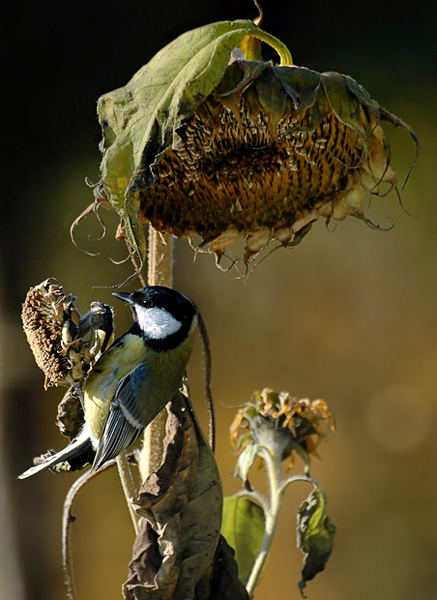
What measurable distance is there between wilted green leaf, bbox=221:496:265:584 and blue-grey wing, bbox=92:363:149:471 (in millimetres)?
237

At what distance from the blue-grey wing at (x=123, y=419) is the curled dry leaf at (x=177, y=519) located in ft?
0.10

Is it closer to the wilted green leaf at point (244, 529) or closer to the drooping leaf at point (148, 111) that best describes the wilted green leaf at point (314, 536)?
the wilted green leaf at point (244, 529)

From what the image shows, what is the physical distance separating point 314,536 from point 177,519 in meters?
0.23

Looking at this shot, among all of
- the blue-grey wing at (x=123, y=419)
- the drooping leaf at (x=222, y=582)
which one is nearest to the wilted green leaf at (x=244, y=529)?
the drooping leaf at (x=222, y=582)

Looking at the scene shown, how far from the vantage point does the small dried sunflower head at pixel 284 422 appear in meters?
0.92

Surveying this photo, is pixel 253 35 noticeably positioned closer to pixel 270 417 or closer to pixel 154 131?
pixel 154 131

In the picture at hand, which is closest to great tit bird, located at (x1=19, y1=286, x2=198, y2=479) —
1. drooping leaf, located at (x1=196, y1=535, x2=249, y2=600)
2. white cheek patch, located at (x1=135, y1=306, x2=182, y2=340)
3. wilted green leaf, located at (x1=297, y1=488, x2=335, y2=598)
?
white cheek patch, located at (x1=135, y1=306, x2=182, y2=340)

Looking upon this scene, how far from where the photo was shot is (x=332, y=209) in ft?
2.55

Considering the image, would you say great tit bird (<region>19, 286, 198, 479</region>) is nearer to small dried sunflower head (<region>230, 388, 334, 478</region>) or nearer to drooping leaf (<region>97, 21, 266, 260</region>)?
drooping leaf (<region>97, 21, 266, 260</region>)

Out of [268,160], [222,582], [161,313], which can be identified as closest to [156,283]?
[161,313]

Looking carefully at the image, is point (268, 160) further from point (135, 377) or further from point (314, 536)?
point (314, 536)

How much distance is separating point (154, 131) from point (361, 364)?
1106mm

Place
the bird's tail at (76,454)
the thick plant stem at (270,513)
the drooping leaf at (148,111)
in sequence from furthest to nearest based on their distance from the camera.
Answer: the thick plant stem at (270,513) → the bird's tail at (76,454) → the drooping leaf at (148,111)

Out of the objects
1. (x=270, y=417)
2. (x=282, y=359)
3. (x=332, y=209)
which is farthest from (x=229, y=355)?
(x=332, y=209)
